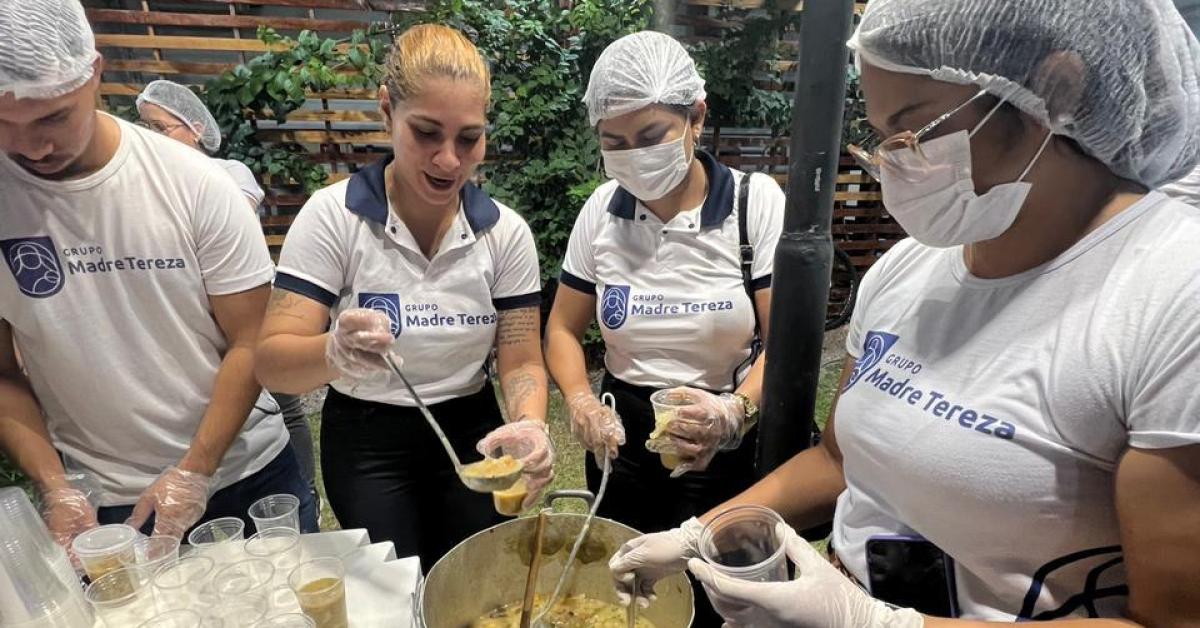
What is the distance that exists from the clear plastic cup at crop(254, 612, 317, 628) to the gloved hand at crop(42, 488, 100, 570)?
732 mm

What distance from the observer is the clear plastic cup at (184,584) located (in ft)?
4.12

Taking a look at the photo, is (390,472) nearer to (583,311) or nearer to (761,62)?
(583,311)

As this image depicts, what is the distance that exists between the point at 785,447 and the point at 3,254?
2.12 metres

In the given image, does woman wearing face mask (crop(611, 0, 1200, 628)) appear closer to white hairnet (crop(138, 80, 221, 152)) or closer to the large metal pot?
the large metal pot

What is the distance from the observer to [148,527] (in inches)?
66.5

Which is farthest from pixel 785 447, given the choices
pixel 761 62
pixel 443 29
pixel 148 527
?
pixel 761 62

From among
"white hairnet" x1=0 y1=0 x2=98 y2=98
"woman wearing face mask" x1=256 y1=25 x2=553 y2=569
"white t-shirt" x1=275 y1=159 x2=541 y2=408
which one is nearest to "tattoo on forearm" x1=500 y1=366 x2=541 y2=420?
"woman wearing face mask" x1=256 y1=25 x2=553 y2=569

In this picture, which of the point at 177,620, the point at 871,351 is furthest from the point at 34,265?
the point at 871,351

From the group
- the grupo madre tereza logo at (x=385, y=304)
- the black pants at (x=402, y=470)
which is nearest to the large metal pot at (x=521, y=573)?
the black pants at (x=402, y=470)

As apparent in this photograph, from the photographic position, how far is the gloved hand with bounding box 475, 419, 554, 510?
5.39 ft

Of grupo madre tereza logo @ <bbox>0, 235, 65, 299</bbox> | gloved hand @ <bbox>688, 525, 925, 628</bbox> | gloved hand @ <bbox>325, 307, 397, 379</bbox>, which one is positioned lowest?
gloved hand @ <bbox>688, 525, 925, 628</bbox>

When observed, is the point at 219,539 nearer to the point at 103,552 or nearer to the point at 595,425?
the point at 103,552

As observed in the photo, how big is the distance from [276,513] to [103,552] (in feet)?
1.05

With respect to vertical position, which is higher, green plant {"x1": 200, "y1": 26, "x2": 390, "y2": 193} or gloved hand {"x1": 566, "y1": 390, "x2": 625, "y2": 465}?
green plant {"x1": 200, "y1": 26, "x2": 390, "y2": 193}
